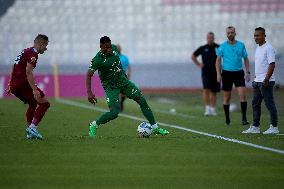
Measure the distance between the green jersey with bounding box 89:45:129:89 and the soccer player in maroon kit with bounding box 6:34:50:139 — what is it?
93cm

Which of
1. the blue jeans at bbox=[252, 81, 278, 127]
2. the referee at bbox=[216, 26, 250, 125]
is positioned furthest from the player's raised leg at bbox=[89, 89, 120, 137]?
the referee at bbox=[216, 26, 250, 125]

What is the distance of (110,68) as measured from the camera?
14.7 metres

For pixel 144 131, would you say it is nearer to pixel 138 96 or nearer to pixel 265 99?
pixel 138 96

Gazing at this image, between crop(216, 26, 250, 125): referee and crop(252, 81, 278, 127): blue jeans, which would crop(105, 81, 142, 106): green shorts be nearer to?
crop(252, 81, 278, 127): blue jeans

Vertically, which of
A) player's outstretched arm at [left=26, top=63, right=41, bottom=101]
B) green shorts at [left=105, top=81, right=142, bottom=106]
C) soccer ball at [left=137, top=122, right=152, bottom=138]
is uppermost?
player's outstretched arm at [left=26, top=63, right=41, bottom=101]

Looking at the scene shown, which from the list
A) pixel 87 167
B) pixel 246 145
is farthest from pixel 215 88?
pixel 87 167

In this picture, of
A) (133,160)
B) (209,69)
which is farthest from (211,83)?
(133,160)

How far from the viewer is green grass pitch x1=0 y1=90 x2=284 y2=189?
28.6 ft

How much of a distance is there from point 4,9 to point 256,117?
88.0 feet

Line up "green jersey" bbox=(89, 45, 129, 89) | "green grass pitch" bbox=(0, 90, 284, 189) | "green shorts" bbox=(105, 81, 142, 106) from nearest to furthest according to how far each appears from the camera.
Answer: "green grass pitch" bbox=(0, 90, 284, 189) < "green jersey" bbox=(89, 45, 129, 89) < "green shorts" bbox=(105, 81, 142, 106)

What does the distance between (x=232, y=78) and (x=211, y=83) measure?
5391 millimetres

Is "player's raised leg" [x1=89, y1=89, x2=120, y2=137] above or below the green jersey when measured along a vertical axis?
below

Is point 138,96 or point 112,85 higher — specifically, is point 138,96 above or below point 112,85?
below

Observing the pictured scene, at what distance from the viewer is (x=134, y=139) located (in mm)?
14148
